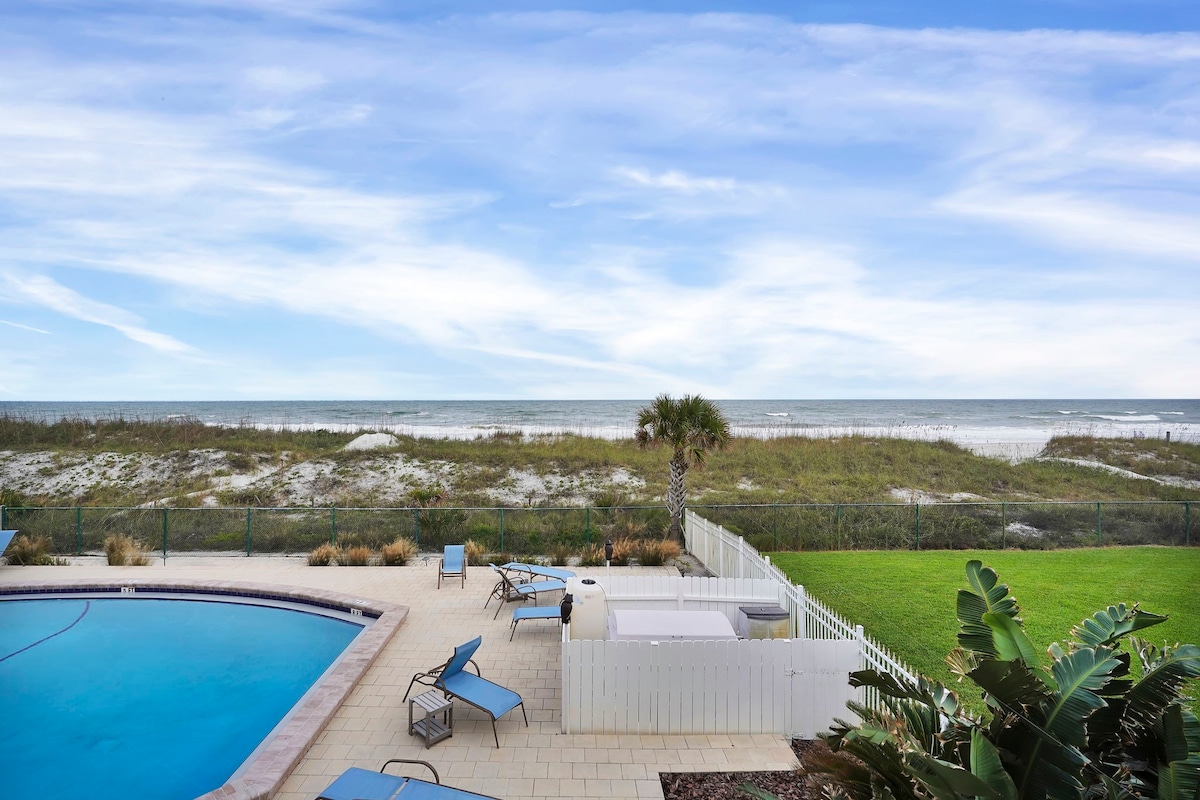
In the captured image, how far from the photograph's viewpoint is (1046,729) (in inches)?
92.7

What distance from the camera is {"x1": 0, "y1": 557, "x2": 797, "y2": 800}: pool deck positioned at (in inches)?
210

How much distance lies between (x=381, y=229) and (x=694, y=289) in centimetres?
2300

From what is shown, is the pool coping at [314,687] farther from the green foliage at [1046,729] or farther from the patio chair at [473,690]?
the green foliage at [1046,729]

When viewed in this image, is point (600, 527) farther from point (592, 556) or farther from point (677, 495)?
point (677, 495)

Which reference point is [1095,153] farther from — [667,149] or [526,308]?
[526,308]

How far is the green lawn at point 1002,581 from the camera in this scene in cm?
891

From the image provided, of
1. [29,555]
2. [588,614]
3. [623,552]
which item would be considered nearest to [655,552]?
[623,552]

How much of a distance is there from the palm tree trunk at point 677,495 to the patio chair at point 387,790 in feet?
35.3

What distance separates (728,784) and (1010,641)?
3.48 m

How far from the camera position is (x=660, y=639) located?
7.07 meters

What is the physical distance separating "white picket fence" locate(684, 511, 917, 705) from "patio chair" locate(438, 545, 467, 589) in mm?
4928

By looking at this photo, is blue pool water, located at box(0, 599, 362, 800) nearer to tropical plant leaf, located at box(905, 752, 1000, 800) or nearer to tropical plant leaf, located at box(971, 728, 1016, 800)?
tropical plant leaf, located at box(905, 752, 1000, 800)

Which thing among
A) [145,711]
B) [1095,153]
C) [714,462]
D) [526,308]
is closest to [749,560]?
[145,711]

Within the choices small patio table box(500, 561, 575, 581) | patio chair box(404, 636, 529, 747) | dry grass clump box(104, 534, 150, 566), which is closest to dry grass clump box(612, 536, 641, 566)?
small patio table box(500, 561, 575, 581)
